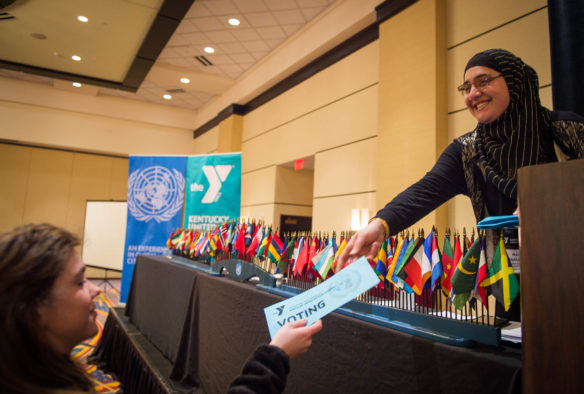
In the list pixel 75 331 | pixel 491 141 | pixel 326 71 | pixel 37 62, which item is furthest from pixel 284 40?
pixel 75 331

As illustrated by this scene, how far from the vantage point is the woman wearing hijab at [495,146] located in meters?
0.96

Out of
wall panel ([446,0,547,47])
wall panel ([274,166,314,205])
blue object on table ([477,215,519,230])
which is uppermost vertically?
wall panel ([446,0,547,47])

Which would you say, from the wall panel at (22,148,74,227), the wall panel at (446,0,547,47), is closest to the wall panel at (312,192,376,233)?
the wall panel at (446,0,547,47)

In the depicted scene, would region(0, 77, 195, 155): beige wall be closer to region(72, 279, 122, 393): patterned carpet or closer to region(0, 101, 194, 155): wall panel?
region(0, 101, 194, 155): wall panel

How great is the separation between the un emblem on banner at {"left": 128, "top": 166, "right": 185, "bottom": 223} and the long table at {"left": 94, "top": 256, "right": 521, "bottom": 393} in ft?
5.40

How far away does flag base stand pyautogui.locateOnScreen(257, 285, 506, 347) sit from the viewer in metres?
0.81

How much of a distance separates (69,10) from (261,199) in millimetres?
3993

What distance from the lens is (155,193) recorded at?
14.9 feet

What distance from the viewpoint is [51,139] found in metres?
8.45

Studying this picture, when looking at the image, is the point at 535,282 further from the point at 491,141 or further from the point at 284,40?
the point at 284,40

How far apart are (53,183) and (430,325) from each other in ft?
34.2

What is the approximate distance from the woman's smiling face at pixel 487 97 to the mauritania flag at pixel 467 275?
0.39 metres

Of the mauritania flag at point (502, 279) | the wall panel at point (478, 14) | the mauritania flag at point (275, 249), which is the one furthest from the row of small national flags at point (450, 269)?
the wall panel at point (478, 14)

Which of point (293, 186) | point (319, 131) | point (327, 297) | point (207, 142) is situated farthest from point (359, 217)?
point (207, 142)
